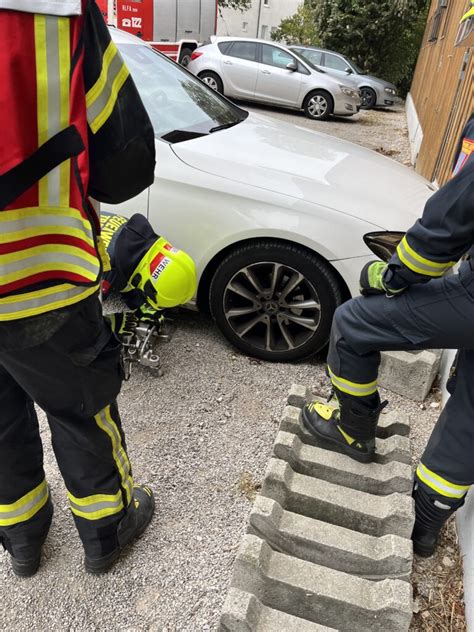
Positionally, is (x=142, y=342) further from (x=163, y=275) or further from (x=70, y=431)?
(x=70, y=431)

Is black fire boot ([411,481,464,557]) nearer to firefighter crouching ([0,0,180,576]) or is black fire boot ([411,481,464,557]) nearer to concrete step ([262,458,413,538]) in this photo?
concrete step ([262,458,413,538])

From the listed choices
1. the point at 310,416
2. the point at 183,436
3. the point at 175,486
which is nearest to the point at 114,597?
the point at 175,486

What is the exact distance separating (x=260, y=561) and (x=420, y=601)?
2.29 feet

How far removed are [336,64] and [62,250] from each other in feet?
53.2

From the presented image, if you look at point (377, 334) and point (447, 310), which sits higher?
point (447, 310)

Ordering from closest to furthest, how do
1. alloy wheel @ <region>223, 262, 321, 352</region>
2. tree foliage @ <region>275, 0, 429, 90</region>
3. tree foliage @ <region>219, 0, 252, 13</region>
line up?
alloy wheel @ <region>223, 262, 321, 352</region>
tree foliage @ <region>275, 0, 429, 90</region>
tree foliage @ <region>219, 0, 252, 13</region>

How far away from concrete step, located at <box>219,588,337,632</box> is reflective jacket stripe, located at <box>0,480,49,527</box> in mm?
750

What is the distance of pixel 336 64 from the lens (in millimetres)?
15391

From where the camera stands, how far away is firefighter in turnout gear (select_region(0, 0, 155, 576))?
1.14 meters

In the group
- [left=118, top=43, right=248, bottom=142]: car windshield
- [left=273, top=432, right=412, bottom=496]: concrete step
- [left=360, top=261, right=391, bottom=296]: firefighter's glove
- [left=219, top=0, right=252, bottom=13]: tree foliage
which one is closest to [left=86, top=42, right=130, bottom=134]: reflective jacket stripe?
[left=360, top=261, right=391, bottom=296]: firefighter's glove

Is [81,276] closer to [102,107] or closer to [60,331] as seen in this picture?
[60,331]

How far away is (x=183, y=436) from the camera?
262cm

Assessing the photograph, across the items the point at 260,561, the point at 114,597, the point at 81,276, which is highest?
the point at 81,276

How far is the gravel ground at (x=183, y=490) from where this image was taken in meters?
1.84
